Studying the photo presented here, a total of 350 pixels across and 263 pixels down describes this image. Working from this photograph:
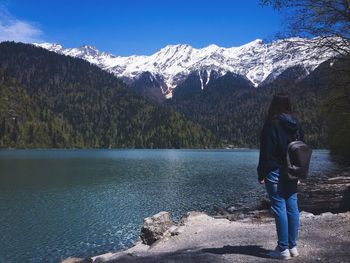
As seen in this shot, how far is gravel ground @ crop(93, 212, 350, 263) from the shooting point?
1235cm

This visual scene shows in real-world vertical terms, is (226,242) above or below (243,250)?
below

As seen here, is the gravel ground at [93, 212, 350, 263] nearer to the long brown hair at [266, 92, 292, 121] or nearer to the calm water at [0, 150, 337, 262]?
the long brown hair at [266, 92, 292, 121]

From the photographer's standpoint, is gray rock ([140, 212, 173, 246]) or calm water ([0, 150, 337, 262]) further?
calm water ([0, 150, 337, 262])

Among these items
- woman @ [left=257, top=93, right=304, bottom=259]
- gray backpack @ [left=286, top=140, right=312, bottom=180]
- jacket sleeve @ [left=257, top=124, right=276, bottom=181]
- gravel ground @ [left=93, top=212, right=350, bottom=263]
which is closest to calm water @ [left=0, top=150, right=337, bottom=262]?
Answer: gravel ground @ [left=93, top=212, right=350, bottom=263]

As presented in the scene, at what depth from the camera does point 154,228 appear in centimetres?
2420

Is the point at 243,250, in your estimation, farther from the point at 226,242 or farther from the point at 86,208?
the point at 86,208

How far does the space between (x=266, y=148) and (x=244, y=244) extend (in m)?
4.88

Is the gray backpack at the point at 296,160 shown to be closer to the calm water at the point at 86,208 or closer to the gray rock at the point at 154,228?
the gray rock at the point at 154,228

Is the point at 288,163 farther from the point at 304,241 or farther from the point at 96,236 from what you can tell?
the point at 96,236

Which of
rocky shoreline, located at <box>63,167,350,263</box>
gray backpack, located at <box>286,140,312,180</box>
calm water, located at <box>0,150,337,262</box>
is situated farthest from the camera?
calm water, located at <box>0,150,337,262</box>

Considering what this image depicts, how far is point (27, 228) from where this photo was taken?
37375 millimetres

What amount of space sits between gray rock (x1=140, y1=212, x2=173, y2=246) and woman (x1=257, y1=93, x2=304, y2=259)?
42.3ft

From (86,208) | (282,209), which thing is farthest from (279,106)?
(86,208)

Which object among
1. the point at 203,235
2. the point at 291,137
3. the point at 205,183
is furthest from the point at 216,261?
the point at 205,183
